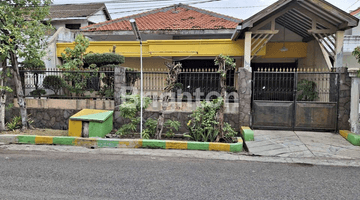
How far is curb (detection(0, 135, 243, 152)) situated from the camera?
21.8 ft

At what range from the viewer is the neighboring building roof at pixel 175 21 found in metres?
14.2

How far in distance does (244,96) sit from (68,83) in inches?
226

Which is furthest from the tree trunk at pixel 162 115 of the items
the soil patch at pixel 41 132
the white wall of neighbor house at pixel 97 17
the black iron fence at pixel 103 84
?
the white wall of neighbor house at pixel 97 17

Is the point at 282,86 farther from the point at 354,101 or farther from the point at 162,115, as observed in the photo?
the point at 162,115

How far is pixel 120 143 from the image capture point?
6.92 metres

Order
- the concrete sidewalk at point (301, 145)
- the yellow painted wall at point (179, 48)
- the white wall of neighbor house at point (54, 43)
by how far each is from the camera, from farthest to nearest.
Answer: the white wall of neighbor house at point (54, 43)
the yellow painted wall at point (179, 48)
the concrete sidewalk at point (301, 145)

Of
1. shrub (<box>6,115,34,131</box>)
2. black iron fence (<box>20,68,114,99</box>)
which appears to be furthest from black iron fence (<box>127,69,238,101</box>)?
shrub (<box>6,115,34,131</box>)

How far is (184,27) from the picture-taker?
14.0m

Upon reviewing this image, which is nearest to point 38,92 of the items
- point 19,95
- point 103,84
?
point 19,95

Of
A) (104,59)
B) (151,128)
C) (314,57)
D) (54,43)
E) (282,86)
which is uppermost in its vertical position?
(54,43)

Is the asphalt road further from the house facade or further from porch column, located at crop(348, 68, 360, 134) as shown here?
the house facade

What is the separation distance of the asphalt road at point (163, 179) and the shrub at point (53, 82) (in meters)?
3.62

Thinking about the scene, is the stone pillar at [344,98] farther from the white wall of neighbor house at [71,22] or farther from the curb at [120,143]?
the white wall of neighbor house at [71,22]

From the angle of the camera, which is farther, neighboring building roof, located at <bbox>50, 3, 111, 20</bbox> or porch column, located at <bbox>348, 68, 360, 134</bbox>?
neighboring building roof, located at <bbox>50, 3, 111, 20</bbox>
